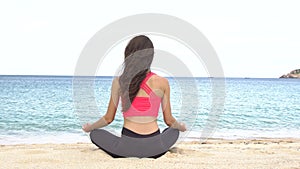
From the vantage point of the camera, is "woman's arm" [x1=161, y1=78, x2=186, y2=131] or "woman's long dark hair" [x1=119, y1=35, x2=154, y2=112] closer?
"woman's long dark hair" [x1=119, y1=35, x2=154, y2=112]

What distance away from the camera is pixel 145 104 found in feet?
15.0

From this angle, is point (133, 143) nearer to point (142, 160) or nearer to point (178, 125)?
point (142, 160)

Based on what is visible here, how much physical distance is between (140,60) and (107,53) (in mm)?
581

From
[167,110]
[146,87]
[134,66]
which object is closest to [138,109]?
[146,87]

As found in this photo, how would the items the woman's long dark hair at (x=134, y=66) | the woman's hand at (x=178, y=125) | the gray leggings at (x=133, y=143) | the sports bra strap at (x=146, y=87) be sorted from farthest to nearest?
the woman's hand at (x=178, y=125) → the gray leggings at (x=133, y=143) → the sports bra strap at (x=146, y=87) → the woman's long dark hair at (x=134, y=66)

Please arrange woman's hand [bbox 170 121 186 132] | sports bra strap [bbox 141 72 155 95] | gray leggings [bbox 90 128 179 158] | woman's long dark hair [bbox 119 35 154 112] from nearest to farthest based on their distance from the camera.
Answer: woman's long dark hair [bbox 119 35 154 112], sports bra strap [bbox 141 72 155 95], gray leggings [bbox 90 128 179 158], woman's hand [bbox 170 121 186 132]

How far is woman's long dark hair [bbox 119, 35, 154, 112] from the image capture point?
14.5 ft

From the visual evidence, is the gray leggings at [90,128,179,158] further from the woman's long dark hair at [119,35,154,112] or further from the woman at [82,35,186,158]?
the woman's long dark hair at [119,35,154,112]

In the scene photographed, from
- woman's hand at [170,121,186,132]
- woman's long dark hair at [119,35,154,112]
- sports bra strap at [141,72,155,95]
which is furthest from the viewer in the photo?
woman's hand at [170,121,186,132]

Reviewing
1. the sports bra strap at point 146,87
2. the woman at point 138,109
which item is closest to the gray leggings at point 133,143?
the woman at point 138,109

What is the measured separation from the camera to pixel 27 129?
39.2 feet

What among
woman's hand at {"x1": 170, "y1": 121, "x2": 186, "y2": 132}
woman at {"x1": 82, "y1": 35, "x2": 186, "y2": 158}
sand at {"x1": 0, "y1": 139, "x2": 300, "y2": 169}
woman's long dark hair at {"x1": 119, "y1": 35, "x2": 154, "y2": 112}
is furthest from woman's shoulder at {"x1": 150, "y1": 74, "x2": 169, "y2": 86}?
sand at {"x1": 0, "y1": 139, "x2": 300, "y2": 169}

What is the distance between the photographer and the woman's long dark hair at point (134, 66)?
443cm

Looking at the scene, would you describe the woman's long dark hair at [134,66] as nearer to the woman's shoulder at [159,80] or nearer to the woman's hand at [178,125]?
the woman's shoulder at [159,80]
